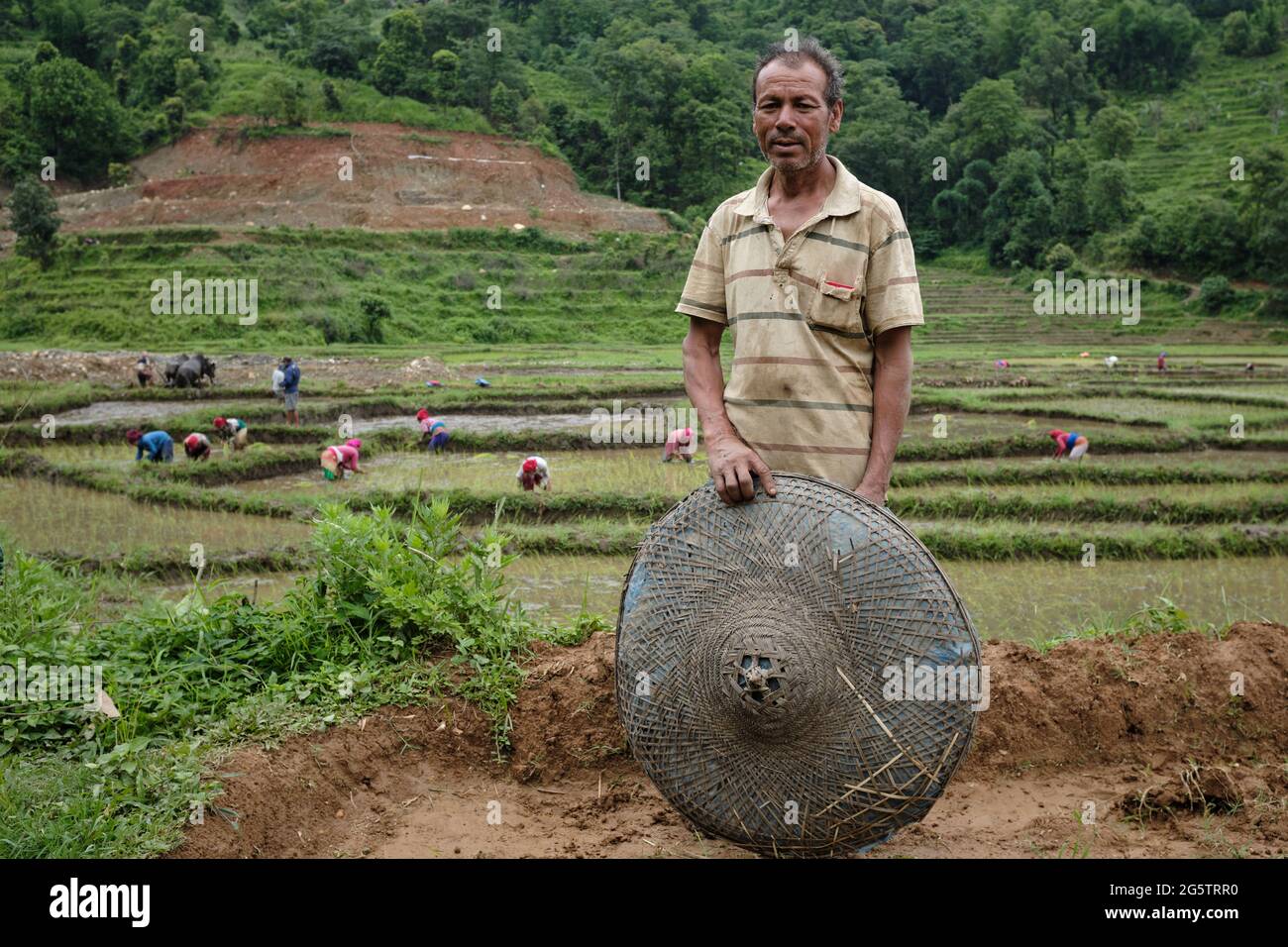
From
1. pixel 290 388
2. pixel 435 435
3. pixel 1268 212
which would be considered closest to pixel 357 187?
pixel 290 388

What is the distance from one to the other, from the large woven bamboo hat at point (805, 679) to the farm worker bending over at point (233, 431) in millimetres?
10332

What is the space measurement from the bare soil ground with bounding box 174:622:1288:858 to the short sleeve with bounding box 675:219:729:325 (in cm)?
147

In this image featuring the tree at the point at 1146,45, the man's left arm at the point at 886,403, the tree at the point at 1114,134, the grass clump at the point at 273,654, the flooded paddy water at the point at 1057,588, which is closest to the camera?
the man's left arm at the point at 886,403

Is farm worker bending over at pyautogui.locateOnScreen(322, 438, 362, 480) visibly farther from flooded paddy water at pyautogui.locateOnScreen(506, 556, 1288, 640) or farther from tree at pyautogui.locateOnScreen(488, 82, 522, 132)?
tree at pyautogui.locateOnScreen(488, 82, 522, 132)

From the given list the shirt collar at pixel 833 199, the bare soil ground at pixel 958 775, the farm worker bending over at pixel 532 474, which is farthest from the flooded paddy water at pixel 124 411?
the shirt collar at pixel 833 199

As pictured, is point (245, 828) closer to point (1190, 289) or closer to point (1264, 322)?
point (1264, 322)

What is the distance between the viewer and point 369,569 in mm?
3742

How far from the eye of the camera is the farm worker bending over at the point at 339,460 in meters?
10.6

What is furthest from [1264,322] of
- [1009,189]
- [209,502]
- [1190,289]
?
[209,502]

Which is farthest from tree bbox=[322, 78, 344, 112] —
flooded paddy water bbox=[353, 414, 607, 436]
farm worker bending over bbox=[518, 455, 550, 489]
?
farm worker bending over bbox=[518, 455, 550, 489]

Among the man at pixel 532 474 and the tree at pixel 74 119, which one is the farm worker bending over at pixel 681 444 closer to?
the man at pixel 532 474

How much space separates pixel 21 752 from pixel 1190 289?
3541cm

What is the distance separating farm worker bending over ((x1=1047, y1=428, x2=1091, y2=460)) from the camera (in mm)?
11414

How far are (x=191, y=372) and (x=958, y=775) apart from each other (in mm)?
16060
